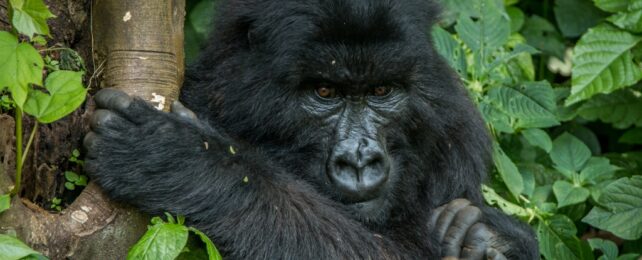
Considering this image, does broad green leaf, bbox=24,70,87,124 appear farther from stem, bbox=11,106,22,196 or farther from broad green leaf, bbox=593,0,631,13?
broad green leaf, bbox=593,0,631,13

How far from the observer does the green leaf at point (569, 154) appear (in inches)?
206

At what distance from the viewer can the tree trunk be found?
2998mm

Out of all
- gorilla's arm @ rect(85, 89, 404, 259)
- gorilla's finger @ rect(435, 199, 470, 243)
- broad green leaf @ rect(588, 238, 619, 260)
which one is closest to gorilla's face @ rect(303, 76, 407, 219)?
gorilla's arm @ rect(85, 89, 404, 259)

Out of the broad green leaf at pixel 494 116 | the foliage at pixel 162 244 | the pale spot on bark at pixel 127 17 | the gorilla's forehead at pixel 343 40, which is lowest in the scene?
the broad green leaf at pixel 494 116

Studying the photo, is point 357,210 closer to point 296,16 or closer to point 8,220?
point 296,16

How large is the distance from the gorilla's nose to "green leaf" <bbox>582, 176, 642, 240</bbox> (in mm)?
1707

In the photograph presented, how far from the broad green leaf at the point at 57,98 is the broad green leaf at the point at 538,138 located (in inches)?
115

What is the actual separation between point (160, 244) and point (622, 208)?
2919 millimetres

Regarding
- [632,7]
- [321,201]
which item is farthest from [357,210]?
[632,7]

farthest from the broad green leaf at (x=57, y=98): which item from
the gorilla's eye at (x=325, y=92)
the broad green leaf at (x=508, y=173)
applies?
the broad green leaf at (x=508, y=173)

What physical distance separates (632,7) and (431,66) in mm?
1902

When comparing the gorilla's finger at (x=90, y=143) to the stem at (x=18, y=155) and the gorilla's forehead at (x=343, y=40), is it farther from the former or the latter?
the gorilla's forehead at (x=343, y=40)

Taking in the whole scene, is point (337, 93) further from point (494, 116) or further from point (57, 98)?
point (494, 116)

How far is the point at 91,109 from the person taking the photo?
3494 mm
